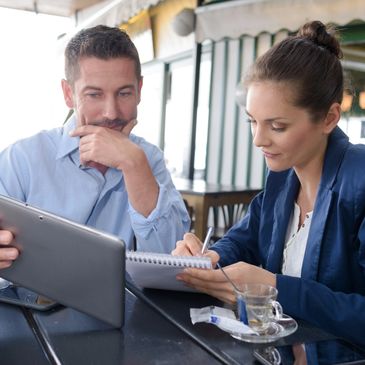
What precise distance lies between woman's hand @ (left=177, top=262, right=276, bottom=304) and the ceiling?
6477mm

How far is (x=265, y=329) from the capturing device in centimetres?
93

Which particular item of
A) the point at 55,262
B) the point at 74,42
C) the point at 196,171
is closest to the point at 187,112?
the point at 196,171

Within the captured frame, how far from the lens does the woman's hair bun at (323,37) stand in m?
1.42

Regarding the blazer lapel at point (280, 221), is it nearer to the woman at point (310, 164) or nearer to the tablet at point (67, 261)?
the woman at point (310, 164)


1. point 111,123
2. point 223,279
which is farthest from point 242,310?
point 111,123

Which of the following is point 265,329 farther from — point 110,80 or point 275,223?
point 110,80

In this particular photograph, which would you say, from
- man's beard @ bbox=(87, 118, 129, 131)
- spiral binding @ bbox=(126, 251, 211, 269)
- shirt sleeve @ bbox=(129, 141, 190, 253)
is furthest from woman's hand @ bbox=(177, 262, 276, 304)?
man's beard @ bbox=(87, 118, 129, 131)

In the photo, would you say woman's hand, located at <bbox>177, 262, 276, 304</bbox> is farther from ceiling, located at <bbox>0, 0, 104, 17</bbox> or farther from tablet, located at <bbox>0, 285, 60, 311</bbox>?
ceiling, located at <bbox>0, 0, 104, 17</bbox>

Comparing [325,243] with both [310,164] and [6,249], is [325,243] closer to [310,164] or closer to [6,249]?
[310,164]

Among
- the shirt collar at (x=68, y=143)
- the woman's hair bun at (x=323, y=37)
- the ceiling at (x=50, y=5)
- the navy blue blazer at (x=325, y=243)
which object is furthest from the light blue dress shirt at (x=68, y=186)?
the ceiling at (x=50, y=5)

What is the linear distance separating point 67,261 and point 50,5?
6995 mm

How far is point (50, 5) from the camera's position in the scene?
717 cm

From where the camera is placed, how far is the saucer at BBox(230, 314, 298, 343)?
0.88 m

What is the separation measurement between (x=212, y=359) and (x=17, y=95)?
7118 mm
